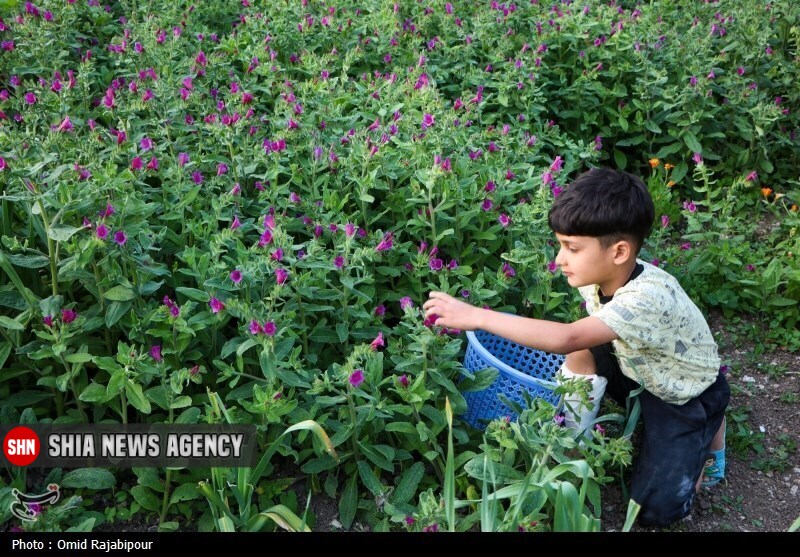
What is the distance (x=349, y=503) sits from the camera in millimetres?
2699

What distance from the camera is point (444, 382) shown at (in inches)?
106

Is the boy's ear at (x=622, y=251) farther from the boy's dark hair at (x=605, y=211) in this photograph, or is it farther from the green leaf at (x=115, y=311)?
the green leaf at (x=115, y=311)

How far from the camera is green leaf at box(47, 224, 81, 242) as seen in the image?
8.13 ft

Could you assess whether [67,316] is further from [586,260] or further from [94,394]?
[586,260]

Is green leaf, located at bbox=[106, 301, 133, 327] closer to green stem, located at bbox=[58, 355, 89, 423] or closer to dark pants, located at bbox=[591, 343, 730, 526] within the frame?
green stem, located at bbox=[58, 355, 89, 423]

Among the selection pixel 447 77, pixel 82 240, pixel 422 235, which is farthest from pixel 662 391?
pixel 447 77

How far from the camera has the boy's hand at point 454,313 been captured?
8.38ft

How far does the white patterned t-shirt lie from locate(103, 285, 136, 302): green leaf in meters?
1.45

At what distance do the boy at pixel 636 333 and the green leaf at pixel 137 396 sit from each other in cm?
88

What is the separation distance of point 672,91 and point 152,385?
324 cm

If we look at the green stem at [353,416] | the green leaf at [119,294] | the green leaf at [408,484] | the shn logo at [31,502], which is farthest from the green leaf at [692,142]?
the shn logo at [31,502]

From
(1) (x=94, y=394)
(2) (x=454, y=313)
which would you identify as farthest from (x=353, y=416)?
(1) (x=94, y=394)

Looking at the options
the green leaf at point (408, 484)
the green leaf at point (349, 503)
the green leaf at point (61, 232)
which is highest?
the green leaf at point (61, 232)

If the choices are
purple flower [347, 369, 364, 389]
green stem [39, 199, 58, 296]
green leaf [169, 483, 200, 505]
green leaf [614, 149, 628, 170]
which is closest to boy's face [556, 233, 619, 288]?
purple flower [347, 369, 364, 389]
